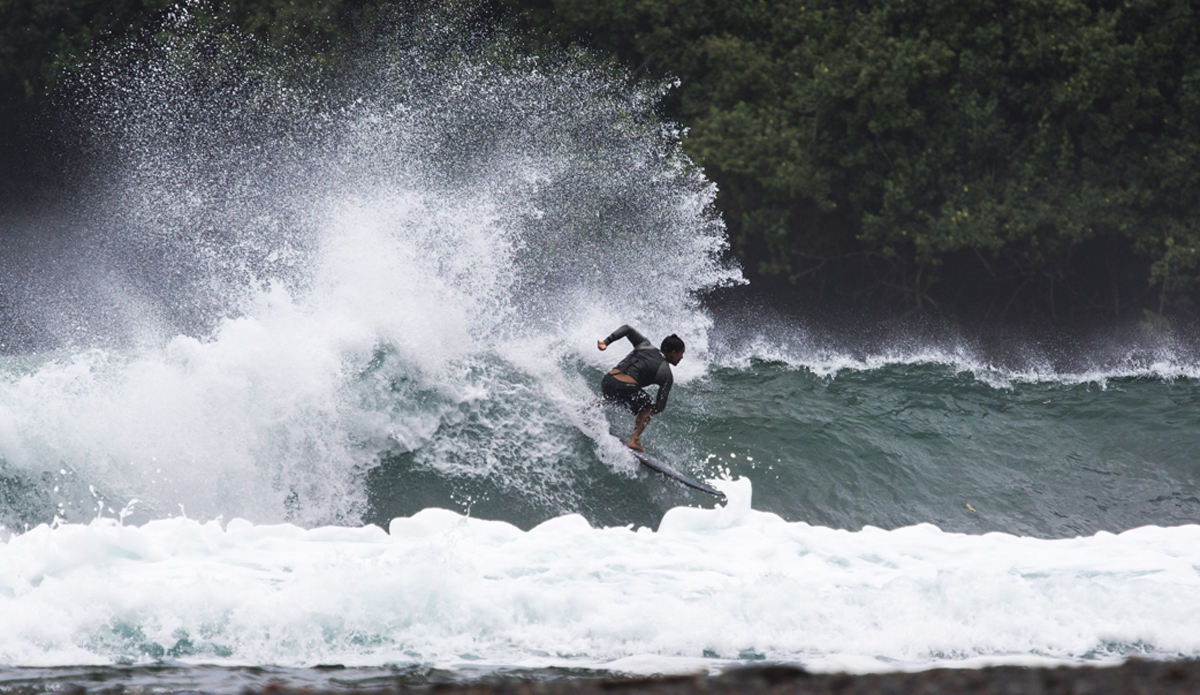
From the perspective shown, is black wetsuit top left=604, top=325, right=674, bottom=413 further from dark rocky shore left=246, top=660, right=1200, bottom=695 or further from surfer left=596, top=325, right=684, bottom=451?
dark rocky shore left=246, top=660, right=1200, bottom=695

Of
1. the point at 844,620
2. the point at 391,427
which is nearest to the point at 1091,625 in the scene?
the point at 844,620

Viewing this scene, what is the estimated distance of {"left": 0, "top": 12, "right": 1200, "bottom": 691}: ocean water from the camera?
18.3 ft

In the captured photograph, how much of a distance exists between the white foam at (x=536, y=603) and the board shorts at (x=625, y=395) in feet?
7.45

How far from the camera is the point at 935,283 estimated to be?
80.8 feet

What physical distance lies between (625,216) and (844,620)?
15345mm

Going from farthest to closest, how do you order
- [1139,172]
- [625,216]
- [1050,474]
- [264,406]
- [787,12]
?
[787,12]
[1139,172]
[625,216]
[1050,474]
[264,406]

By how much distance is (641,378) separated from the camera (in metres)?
9.42

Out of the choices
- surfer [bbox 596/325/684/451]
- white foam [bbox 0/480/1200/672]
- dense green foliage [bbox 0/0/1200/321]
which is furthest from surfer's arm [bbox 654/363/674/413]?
dense green foliage [bbox 0/0/1200/321]

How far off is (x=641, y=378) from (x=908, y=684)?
563cm

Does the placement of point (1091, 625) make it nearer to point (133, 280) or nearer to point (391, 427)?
point (391, 427)

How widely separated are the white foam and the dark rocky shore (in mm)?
1208

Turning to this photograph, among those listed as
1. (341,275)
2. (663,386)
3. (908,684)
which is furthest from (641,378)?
(908,684)

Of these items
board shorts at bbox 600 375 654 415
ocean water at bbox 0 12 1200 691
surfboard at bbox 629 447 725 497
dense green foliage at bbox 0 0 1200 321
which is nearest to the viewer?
ocean water at bbox 0 12 1200 691

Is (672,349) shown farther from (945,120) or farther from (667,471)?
(945,120)
